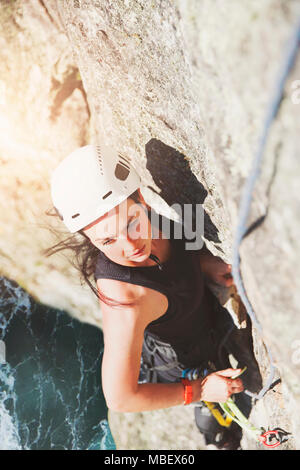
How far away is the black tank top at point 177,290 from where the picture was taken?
254cm

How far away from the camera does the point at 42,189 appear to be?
440cm

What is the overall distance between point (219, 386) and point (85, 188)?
98.3 inches

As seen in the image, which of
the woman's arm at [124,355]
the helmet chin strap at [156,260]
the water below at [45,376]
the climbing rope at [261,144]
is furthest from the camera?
the water below at [45,376]

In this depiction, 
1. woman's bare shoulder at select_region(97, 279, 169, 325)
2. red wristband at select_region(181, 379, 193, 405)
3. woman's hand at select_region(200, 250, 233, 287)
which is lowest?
A: red wristband at select_region(181, 379, 193, 405)

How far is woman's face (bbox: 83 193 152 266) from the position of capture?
2.38 metres

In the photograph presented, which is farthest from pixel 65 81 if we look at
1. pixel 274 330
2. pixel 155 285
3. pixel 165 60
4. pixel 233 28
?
pixel 274 330

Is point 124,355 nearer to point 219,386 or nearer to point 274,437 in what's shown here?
point 219,386

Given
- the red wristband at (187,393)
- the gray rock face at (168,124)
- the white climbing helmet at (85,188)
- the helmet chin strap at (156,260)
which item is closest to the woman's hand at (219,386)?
the red wristband at (187,393)

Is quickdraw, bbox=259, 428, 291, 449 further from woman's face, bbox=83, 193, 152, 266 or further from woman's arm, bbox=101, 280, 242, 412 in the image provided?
woman's face, bbox=83, 193, 152, 266

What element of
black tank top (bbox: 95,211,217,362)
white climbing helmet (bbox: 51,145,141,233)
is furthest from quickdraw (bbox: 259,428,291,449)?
white climbing helmet (bbox: 51,145,141,233)

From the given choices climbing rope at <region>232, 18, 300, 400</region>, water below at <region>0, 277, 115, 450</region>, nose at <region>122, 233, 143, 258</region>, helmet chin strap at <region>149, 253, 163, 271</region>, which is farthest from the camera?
water below at <region>0, 277, 115, 450</region>

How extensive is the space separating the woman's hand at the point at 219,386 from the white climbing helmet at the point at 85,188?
7.18 ft

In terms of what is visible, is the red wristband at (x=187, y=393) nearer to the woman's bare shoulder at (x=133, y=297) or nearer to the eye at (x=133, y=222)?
the woman's bare shoulder at (x=133, y=297)

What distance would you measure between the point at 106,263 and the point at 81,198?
0.60 metres
